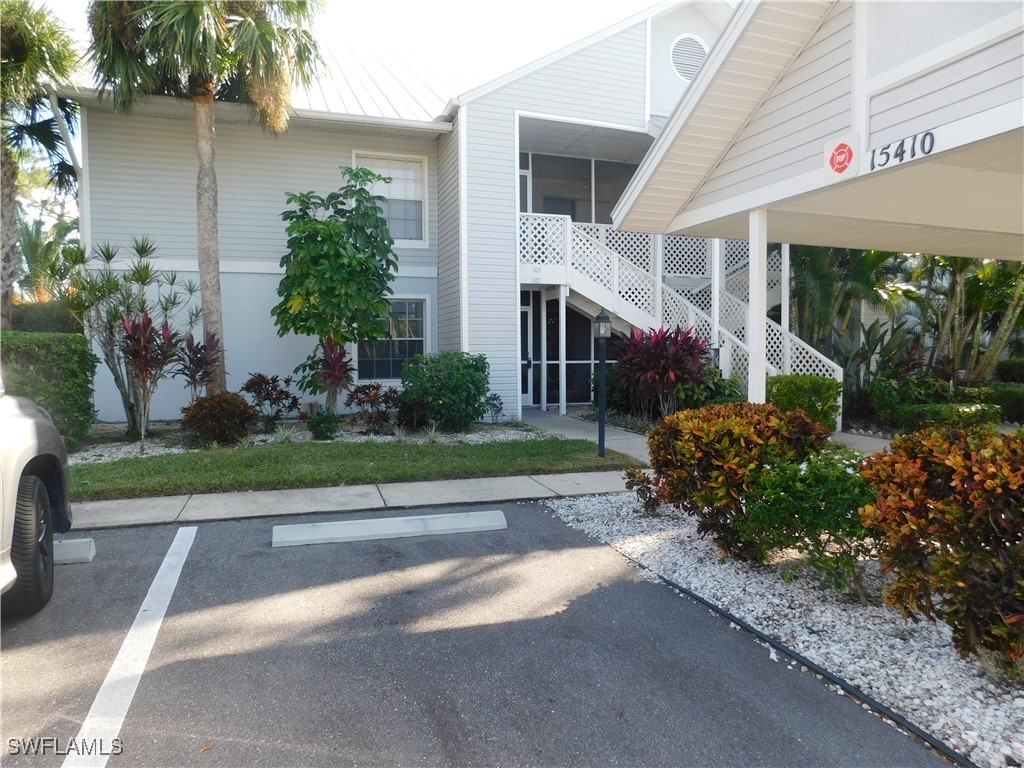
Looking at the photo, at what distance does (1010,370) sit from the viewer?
54.0 feet

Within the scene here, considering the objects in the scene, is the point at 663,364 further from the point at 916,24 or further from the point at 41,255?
the point at 41,255

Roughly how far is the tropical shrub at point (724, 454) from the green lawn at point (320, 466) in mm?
3063

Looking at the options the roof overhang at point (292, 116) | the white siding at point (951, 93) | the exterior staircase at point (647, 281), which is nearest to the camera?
the white siding at point (951, 93)

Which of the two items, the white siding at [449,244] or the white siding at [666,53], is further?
the white siding at [666,53]

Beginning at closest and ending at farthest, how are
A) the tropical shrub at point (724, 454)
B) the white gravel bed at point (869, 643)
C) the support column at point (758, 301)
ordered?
the white gravel bed at point (869, 643) → the tropical shrub at point (724, 454) → the support column at point (758, 301)

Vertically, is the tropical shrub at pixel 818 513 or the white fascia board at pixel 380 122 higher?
the white fascia board at pixel 380 122

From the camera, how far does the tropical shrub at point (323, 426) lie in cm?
1043

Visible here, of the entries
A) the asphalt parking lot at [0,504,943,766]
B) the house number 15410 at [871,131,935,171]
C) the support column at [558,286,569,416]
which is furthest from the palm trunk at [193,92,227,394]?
the house number 15410 at [871,131,935,171]

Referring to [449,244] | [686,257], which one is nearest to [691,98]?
[449,244]

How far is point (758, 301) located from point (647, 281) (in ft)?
23.7

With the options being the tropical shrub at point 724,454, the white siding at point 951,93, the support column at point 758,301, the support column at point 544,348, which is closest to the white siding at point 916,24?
the white siding at point 951,93

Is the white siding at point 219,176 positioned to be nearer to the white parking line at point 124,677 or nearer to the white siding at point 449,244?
the white siding at point 449,244

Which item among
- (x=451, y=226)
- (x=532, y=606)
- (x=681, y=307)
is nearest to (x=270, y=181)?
(x=451, y=226)

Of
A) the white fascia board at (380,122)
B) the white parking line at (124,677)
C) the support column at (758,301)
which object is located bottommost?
the white parking line at (124,677)
